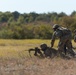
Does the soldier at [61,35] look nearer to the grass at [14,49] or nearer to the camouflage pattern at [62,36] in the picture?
the camouflage pattern at [62,36]

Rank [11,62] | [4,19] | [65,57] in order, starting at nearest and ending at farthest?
[11,62], [65,57], [4,19]

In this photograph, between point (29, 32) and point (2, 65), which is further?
point (29, 32)

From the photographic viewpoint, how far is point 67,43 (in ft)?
64.5

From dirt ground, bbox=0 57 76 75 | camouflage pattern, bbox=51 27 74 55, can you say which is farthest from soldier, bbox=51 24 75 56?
dirt ground, bbox=0 57 76 75

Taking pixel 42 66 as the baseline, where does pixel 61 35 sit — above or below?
above

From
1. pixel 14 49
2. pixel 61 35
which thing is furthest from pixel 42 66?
pixel 14 49

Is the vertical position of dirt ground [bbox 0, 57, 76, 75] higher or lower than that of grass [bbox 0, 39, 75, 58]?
higher

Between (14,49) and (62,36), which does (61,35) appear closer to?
→ (62,36)

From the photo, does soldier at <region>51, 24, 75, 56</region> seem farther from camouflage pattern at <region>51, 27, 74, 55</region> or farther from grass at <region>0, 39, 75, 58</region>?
grass at <region>0, 39, 75, 58</region>

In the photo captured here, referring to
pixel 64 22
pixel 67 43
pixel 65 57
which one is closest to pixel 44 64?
pixel 65 57

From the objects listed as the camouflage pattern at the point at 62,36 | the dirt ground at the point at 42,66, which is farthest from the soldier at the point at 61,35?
the dirt ground at the point at 42,66

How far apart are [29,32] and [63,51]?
56193mm

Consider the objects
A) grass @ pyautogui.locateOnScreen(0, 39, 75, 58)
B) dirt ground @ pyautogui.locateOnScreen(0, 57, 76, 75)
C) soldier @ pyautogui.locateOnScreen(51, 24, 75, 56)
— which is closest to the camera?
dirt ground @ pyautogui.locateOnScreen(0, 57, 76, 75)

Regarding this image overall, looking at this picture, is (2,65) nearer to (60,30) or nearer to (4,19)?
(60,30)
